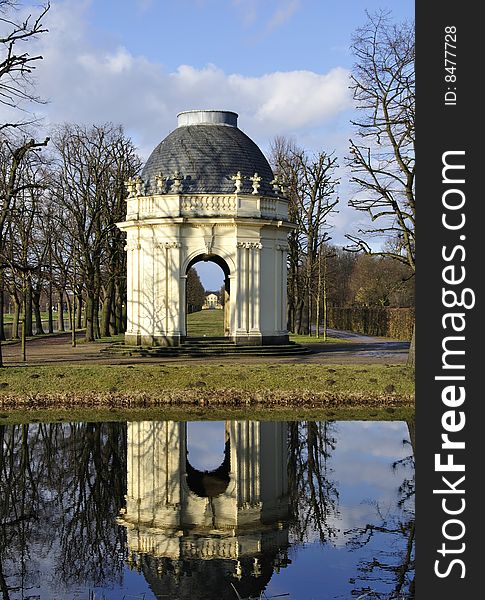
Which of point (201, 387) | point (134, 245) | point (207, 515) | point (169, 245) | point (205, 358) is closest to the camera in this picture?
point (207, 515)

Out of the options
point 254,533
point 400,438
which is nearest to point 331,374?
point 400,438

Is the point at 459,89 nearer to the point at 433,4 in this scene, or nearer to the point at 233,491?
the point at 433,4

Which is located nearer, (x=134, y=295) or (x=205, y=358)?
(x=205, y=358)

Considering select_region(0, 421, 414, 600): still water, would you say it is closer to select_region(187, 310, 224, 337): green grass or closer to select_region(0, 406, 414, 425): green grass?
select_region(0, 406, 414, 425): green grass

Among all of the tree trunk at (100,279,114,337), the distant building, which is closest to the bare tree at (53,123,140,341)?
the tree trunk at (100,279,114,337)

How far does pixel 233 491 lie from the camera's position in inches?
523

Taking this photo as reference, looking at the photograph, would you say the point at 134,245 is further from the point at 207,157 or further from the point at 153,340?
the point at 207,157

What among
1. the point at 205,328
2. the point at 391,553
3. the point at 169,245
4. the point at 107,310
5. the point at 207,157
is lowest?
the point at 391,553

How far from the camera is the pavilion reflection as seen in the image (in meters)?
9.43

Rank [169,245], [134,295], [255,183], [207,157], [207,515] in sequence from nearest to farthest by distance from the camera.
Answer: [207,515] < [169,245] < [255,183] < [134,295] < [207,157]

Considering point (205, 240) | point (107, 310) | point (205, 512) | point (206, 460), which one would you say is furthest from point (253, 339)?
point (205, 512)

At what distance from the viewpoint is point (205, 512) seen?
12.1 meters

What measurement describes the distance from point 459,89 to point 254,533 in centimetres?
704

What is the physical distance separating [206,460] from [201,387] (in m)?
7.31
